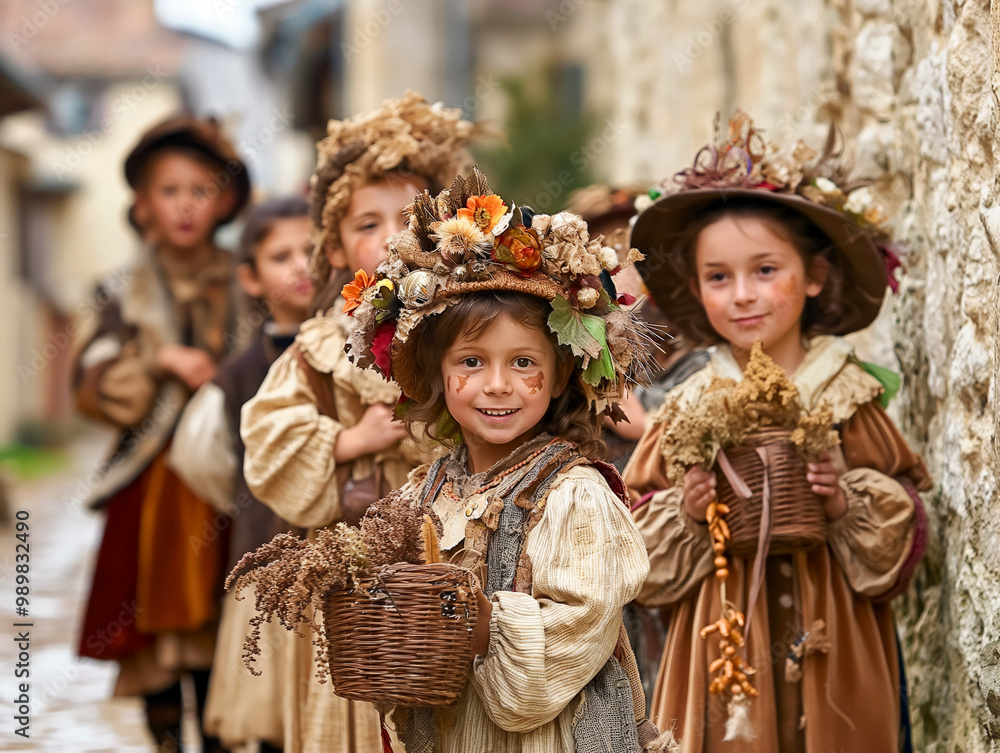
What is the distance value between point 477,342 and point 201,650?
3251mm

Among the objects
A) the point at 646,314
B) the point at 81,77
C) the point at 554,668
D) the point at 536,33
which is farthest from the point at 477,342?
the point at 81,77

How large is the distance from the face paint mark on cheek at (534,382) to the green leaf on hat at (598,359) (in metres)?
0.10

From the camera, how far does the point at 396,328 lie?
310 cm

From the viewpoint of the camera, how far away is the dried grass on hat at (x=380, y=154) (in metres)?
4.31

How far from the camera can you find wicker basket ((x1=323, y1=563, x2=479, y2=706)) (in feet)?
8.65

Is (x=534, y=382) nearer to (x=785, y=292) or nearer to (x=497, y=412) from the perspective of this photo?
(x=497, y=412)

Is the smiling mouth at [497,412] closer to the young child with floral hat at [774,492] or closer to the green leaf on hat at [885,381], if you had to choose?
the young child with floral hat at [774,492]

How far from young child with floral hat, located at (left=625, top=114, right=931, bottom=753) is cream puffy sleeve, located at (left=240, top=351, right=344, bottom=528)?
3.14 feet

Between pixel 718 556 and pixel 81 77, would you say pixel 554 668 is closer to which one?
pixel 718 556

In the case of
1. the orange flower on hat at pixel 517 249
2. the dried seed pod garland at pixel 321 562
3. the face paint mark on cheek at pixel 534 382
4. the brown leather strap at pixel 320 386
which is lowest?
the dried seed pod garland at pixel 321 562

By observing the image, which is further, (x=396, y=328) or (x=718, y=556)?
(x=718, y=556)

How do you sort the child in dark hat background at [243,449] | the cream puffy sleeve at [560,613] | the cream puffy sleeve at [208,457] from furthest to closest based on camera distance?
the cream puffy sleeve at [208,457]
the child in dark hat background at [243,449]
the cream puffy sleeve at [560,613]

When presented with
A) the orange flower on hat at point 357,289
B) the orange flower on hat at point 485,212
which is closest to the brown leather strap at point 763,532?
the orange flower on hat at point 485,212

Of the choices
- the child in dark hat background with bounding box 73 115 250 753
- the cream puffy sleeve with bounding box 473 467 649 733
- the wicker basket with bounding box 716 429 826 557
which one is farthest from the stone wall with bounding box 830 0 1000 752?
the child in dark hat background with bounding box 73 115 250 753
